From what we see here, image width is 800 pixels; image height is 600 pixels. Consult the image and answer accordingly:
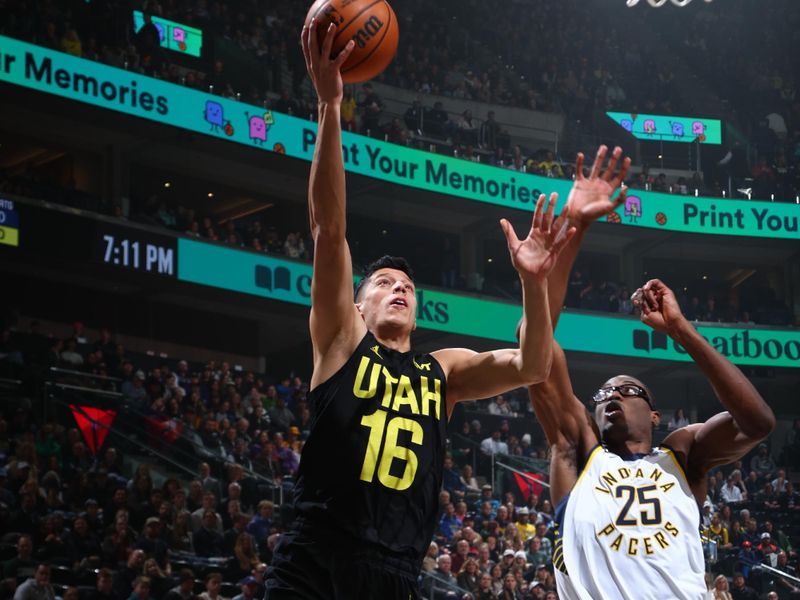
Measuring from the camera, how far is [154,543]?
1181 cm

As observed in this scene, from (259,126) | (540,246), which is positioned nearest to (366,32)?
(540,246)

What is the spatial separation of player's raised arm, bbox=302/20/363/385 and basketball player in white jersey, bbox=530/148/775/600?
902 millimetres

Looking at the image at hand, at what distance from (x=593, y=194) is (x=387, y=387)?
1194 millimetres

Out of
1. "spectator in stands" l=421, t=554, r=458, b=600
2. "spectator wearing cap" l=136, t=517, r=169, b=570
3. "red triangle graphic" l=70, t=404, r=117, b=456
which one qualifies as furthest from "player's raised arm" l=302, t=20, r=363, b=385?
"red triangle graphic" l=70, t=404, r=117, b=456

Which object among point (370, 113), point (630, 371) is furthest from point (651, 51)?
point (370, 113)

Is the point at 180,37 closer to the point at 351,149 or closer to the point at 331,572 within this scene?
the point at 351,149

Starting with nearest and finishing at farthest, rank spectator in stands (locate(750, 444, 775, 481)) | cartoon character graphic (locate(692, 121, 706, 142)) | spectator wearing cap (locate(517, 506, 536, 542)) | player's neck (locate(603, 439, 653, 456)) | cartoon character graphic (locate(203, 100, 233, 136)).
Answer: player's neck (locate(603, 439, 653, 456)) < spectator wearing cap (locate(517, 506, 536, 542)) < cartoon character graphic (locate(203, 100, 233, 136)) < spectator in stands (locate(750, 444, 775, 481)) < cartoon character graphic (locate(692, 121, 706, 142))

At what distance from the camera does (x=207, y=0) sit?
2591cm

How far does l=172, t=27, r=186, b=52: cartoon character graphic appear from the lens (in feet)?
77.9

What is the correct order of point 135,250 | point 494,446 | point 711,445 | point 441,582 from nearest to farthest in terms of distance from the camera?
point 711,445
point 441,582
point 135,250
point 494,446

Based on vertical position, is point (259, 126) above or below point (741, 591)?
above

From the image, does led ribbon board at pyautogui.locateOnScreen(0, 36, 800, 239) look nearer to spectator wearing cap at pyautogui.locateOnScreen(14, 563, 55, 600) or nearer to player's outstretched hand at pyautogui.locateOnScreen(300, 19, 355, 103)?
spectator wearing cap at pyautogui.locateOnScreen(14, 563, 55, 600)

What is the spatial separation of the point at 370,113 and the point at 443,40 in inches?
251

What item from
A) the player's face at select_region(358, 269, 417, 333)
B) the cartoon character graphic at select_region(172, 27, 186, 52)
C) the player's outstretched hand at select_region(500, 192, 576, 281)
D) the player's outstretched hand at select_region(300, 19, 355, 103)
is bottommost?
the player's face at select_region(358, 269, 417, 333)
